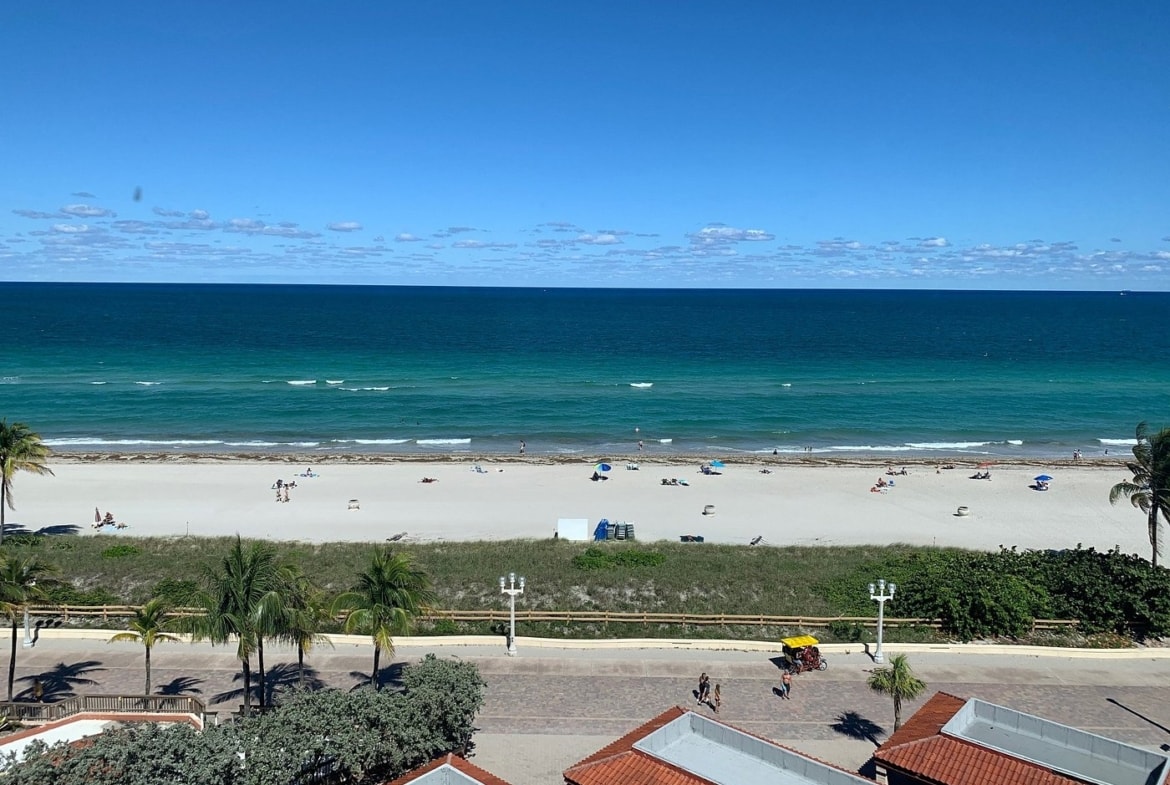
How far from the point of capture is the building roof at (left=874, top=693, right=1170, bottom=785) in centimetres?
1112

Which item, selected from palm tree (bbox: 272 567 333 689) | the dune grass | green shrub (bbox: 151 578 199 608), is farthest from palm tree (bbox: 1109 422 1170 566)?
green shrub (bbox: 151 578 199 608)

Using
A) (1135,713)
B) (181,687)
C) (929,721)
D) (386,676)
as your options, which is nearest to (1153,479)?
(1135,713)

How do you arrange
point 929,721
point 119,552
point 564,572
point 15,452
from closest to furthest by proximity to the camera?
point 929,721 < point 564,572 < point 15,452 < point 119,552

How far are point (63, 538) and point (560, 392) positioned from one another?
1854 inches

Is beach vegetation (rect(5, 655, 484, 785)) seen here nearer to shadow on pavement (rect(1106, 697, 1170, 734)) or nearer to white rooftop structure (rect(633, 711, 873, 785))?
white rooftop structure (rect(633, 711, 873, 785))

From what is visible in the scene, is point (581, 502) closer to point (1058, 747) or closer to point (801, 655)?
point (801, 655)

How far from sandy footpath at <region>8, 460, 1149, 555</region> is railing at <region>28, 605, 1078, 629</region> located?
35.5 ft

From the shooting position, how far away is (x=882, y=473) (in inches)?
1854

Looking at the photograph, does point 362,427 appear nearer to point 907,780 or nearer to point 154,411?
point 154,411

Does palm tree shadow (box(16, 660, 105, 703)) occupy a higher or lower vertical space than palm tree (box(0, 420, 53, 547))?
lower

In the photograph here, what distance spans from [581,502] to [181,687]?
23.0 m

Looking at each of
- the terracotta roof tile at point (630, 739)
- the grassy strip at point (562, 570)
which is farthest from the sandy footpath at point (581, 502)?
the terracotta roof tile at point (630, 739)

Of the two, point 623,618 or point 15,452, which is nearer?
point 623,618

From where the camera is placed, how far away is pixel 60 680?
61.1ft
